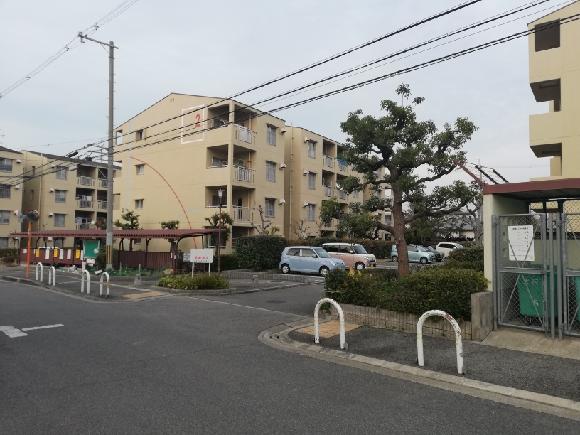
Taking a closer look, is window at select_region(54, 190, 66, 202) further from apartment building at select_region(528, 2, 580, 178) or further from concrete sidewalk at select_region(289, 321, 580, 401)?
concrete sidewalk at select_region(289, 321, 580, 401)

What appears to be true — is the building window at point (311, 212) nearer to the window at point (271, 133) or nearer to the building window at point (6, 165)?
the window at point (271, 133)

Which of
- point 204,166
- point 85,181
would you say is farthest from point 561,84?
point 85,181

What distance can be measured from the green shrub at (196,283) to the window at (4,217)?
33.3 metres

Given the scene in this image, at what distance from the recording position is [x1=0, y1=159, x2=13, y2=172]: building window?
1666 inches

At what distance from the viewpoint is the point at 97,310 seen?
38.2ft

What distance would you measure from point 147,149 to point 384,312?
27.3 metres

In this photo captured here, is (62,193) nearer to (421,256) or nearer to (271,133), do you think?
(271,133)

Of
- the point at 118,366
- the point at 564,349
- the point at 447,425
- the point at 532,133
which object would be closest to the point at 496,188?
the point at 564,349

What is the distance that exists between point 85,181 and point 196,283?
38.1 m

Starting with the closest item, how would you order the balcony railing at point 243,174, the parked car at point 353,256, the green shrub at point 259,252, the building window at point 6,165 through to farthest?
the green shrub at point 259,252, the parked car at point 353,256, the balcony railing at point 243,174, the building window at point 6,165

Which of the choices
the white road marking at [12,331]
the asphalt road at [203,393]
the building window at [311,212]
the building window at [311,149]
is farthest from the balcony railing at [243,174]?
the asphalt road at [203,393]

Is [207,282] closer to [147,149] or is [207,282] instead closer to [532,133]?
[532,133]

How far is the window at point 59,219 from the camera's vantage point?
4522cm

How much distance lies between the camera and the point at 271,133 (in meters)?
31.9
